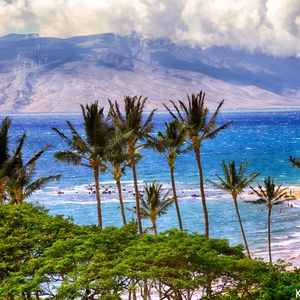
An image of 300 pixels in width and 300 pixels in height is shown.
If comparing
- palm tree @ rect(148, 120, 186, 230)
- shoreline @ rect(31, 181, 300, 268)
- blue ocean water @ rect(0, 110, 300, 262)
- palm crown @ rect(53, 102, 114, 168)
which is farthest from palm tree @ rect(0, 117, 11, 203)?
blue ocean water @ rect(0, 110, 300, 262)

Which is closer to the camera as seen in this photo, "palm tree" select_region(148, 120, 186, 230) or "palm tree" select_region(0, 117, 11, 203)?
"palm tree" select_region(0, 117, 11, 203)

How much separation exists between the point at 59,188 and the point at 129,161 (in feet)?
261

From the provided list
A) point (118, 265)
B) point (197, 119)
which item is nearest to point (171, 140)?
point (197, 119)

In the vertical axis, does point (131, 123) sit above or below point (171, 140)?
above

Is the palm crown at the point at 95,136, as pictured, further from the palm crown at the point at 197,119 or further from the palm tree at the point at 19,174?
the palm crown at the point at 197,119

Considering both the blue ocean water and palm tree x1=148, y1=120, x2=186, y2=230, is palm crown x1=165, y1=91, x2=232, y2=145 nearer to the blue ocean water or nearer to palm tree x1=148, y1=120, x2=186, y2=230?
palm tree x1=148, y1=120, x2=186, y2=230

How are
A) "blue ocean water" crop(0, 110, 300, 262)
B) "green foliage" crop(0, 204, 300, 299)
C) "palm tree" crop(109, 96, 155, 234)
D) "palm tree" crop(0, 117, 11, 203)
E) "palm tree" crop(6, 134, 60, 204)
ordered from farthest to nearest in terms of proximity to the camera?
"blue ocean water" crop(0, 110, 300, 262) < "palm tree" crop(109, 96, 155, 234) < "palm tree" crop(6, 134, 60, 204) < "palm tree" crop(0, 117, 11, 203) < "green foliage" crop(0, 204, 300, 299)

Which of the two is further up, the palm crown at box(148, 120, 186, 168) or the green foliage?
the palm crown at box(148, 120, 186, 168)

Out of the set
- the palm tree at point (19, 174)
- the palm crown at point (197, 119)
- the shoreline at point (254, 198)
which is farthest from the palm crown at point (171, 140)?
the shoreline at point (254, 198)

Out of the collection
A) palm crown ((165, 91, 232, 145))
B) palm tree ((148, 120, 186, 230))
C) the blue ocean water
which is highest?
palm crown ((165, 91, 232, 145))

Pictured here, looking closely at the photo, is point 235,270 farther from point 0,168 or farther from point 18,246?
point 0,168

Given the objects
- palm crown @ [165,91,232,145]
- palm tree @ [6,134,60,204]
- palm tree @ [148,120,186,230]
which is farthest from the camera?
palm tree @ [148,120,186,230]

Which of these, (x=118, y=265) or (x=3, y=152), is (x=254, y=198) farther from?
(x=118, y=265)

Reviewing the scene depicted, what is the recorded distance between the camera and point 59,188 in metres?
120
